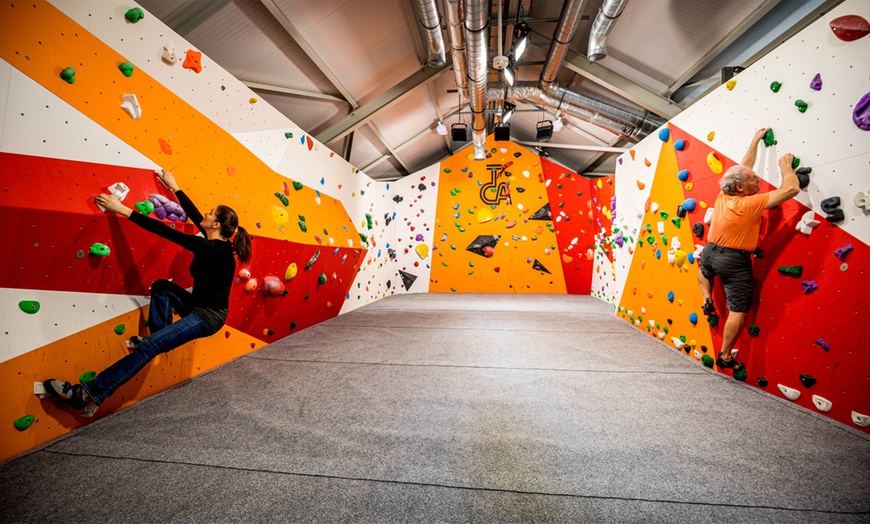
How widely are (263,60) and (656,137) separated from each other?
12.7 ft

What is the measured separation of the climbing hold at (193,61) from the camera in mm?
2143

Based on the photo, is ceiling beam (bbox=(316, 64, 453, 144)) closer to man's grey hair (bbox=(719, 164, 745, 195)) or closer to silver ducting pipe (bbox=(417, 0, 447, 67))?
silver ducting pipe (bbox=(417, 0, 447, 67))

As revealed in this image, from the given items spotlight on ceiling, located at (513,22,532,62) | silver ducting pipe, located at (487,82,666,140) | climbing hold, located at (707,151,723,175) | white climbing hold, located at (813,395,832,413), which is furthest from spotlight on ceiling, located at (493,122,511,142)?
white climbing hold, located at (813,395,832,413)

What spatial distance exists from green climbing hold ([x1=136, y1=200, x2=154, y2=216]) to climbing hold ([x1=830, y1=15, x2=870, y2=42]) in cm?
360

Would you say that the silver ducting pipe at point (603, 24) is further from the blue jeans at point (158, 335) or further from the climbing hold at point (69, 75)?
the blue jeans at point (158, 335)

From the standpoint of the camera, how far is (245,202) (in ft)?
8.76

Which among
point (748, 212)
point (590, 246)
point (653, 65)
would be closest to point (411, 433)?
point (748, 212)

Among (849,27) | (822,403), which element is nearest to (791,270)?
(822,403)

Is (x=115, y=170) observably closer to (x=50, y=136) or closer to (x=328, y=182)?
(x=50, y=136)

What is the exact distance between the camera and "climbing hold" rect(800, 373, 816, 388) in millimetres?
1701

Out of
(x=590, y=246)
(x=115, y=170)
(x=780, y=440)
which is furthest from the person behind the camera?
(x=590, y=246)

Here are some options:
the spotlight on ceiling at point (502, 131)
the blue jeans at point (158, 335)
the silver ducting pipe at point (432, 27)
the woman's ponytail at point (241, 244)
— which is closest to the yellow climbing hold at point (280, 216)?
the woman's ponytail at point (241, 244)

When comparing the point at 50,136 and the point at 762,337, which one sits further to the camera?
the point at 762,337

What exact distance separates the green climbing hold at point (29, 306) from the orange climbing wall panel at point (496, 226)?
6.04 metres
